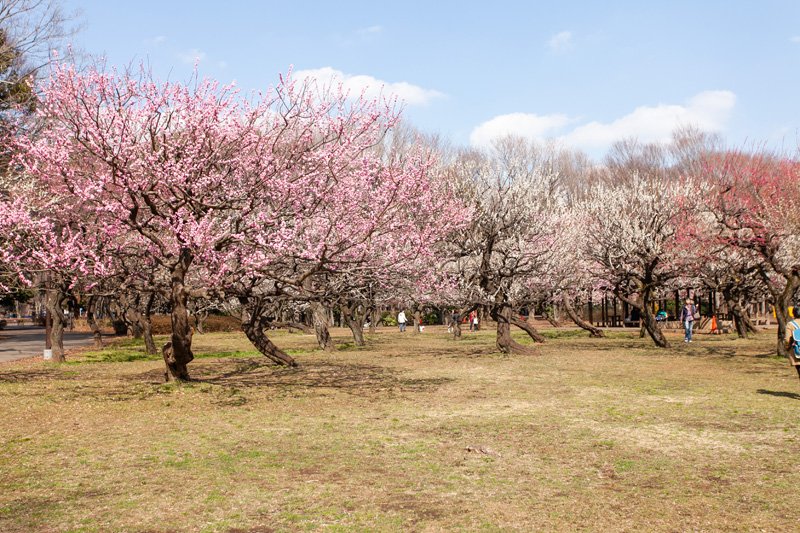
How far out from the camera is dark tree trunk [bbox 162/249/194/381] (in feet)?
52.3

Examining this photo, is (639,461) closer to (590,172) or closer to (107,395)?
(107,395)

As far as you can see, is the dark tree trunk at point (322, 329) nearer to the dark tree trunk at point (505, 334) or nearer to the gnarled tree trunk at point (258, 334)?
the dark tree trunk at point (505, 334)

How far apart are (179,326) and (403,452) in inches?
321

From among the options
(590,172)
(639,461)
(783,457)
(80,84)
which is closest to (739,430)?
(783,457)

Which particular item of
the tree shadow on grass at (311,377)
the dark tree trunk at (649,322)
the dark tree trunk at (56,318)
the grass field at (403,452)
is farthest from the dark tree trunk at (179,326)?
the dark tree trunk at (649,322)

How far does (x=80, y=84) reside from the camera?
48.2 ft

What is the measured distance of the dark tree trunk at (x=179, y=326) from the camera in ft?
52.3

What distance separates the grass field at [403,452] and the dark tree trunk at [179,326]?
50cm

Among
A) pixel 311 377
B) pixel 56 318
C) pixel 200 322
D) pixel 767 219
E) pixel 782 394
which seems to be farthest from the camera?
pixel 200 322

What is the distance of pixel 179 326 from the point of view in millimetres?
16453

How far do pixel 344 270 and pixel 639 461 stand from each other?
8852 millimetres

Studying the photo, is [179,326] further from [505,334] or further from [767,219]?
[767,219]

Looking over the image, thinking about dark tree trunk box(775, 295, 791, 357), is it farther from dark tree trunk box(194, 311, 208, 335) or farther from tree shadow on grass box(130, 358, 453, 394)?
dark tree trunk box(194, 311, 208, 335)

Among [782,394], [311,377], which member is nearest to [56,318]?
[311,377]
